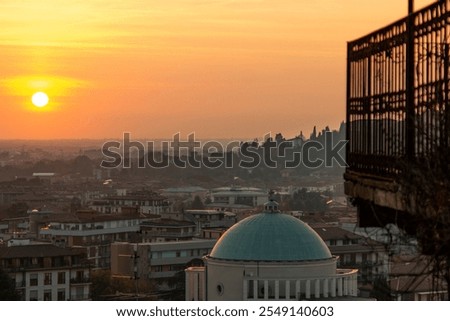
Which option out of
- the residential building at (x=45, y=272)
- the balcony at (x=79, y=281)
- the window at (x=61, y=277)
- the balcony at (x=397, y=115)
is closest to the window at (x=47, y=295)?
the residential building at (x=45, y=272)

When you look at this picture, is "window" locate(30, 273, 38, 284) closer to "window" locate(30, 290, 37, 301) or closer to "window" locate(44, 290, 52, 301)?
"window" locate(30, 290, 37, 301)

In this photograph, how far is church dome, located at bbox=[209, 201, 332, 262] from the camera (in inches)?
1720

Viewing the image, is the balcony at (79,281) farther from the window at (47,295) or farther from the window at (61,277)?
the window at (47,295)

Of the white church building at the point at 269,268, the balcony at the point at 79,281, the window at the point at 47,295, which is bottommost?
the window at the point at 47,295

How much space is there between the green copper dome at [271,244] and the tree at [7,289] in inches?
452

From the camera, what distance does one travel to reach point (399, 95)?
35.1 ft

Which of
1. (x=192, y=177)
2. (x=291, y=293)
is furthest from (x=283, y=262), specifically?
(x=192, y=177)

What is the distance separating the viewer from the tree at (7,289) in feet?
180

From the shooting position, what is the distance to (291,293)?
42.4 metres

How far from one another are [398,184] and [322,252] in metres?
34.9

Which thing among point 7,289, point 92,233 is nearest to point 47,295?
point 7,289

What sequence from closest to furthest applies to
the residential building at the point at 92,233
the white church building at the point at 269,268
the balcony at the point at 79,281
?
the white church building at the point at 269,268, the balcony at the point at 79,281, the residential building at the point at 92,233

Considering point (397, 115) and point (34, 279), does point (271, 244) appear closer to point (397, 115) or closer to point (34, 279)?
point (34, 279)
